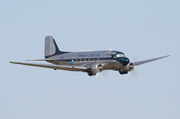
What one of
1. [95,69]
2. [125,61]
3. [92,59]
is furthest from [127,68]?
[95,69]

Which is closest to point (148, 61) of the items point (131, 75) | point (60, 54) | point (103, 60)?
point (131, 75)

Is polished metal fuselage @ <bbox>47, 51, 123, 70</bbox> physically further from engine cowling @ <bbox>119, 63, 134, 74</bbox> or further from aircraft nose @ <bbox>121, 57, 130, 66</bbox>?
engine cowling @ <bbox>119, 63, 134, 74</bbox>

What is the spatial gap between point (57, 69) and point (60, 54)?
7727 millimetres

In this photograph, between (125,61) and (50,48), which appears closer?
(125,61)

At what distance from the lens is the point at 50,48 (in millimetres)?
61156

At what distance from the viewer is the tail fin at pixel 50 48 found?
6059cm

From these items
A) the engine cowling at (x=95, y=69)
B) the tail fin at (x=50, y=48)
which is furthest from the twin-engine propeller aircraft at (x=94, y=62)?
the tail fin at (x=50, y=48)

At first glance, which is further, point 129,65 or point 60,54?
point 60,54

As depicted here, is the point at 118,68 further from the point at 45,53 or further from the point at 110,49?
the point at 45,53

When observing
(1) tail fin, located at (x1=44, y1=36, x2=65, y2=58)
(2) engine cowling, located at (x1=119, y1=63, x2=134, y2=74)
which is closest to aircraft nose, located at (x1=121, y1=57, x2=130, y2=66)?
(2) engine cowling, located at (x1=119, y1=63, x2=134, y2=74)

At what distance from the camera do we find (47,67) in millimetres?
50719

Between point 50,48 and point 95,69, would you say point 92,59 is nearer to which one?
point 95,69

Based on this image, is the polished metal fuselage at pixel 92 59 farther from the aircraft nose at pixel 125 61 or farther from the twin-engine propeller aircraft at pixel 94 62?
the aircraft nose at pixel 125 61

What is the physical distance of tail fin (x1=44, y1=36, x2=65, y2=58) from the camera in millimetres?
60594
